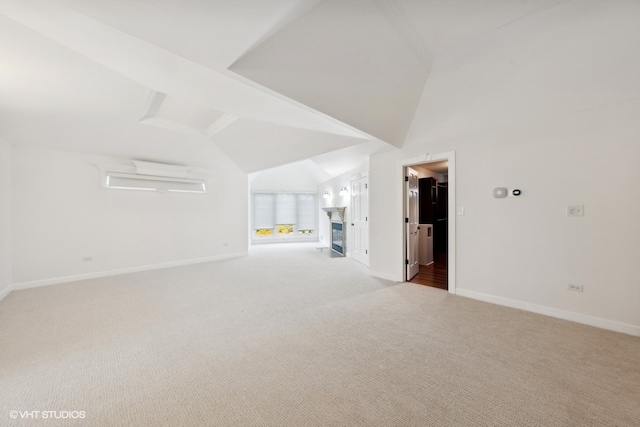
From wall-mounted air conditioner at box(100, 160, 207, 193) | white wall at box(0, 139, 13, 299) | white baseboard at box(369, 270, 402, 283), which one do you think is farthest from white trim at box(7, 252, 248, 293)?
white baseboard at box(369, 270, 402, 283)

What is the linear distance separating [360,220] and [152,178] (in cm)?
488

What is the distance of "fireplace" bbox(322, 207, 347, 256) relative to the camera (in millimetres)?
7267

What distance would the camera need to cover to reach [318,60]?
2.14 meters

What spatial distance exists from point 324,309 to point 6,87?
4202mm

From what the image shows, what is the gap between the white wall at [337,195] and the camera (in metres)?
6.54

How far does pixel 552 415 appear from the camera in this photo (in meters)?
1.51

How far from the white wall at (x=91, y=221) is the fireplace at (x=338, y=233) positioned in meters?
3.31

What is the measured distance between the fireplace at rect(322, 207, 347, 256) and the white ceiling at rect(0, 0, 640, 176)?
12.6ft

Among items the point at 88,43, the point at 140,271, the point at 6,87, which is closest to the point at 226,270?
the point at 140,271

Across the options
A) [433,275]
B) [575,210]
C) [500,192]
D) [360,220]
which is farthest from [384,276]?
[575,210]

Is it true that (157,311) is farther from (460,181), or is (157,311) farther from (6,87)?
(460,181)

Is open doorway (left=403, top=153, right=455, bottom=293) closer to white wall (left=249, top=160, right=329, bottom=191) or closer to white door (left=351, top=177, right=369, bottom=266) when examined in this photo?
white door (left=351, top=177, right=369, bottom=266)

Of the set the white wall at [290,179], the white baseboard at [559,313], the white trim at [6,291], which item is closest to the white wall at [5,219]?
the white trim at [6,291]

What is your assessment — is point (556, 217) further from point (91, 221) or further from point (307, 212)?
point (307, 212)
